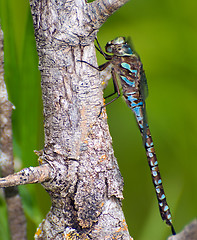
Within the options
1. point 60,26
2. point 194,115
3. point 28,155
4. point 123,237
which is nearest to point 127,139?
point 194,115

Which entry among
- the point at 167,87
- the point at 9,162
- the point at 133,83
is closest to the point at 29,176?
the point at 9,162

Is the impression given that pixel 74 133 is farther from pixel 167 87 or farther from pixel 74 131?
pixel 167 87

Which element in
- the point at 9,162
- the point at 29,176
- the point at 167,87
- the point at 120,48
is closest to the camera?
the point at 29,176

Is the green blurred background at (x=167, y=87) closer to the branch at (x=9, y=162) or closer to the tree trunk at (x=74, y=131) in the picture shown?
the branch at (x=9, y=162)

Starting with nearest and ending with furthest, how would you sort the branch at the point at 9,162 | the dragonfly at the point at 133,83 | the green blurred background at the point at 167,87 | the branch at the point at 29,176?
the branch at the point at 29,176 → the branch at the point at 9,162 → the dragonfly at the point at 133,83 → the green blurred background at the point at 167,87

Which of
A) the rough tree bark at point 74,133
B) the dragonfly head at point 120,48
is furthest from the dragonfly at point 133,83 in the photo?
the rough tree bark at point 74,133
